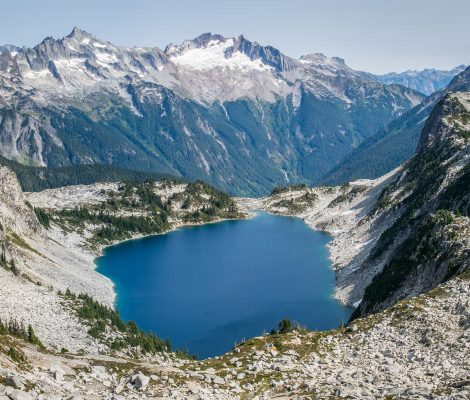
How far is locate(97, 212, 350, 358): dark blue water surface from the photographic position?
109 metres

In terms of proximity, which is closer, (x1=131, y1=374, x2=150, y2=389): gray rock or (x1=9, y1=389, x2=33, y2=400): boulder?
(x1=9, y1=389, x2=33, y2=400): boulder

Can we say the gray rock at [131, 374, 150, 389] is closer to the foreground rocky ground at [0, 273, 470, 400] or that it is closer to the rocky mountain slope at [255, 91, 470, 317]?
the foreground rocky ground at [0, 273, 470, 400]

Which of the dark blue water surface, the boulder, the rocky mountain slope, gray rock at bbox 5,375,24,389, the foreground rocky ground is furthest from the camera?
the dark blue water surface

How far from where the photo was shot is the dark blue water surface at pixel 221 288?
358 ft

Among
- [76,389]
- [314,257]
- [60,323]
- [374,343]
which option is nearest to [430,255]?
[374,343]

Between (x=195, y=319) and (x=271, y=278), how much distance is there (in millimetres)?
34662

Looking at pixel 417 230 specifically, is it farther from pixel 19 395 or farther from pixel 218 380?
pixel 19 395

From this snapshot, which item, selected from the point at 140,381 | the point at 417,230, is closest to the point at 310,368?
the point at 140,381

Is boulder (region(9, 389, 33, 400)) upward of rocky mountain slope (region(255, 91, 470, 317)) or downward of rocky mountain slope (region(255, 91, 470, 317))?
downward

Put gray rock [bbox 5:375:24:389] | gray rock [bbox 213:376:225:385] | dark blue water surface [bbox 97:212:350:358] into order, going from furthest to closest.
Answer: dark blue water surface [bbox 97:212:350:358], gray rock [bbox 213:376:225:385], gray rock [bbox 5:375:24:389]

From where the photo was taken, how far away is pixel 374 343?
4791cm

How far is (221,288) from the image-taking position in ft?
460

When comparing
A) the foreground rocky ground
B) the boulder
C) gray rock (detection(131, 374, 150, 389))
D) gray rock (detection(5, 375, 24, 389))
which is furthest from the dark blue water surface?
the boulder

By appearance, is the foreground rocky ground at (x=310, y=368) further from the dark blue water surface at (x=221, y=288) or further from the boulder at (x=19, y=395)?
the dark blue water surface at (x=221, y=288)
